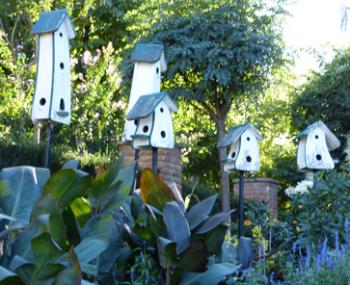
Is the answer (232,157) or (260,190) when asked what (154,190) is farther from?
(260,190)

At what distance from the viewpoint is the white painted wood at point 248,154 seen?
704 centimetres

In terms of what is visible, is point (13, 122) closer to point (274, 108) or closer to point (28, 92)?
point (28, 92)

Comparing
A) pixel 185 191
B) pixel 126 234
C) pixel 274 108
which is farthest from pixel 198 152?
pixel 126 234

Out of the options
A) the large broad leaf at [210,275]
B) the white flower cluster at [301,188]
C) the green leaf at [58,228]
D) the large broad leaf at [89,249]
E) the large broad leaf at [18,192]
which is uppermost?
the white flower cluster at [301,188]

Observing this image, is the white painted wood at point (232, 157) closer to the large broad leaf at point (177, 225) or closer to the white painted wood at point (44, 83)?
the white painted wood at point (44, 83)

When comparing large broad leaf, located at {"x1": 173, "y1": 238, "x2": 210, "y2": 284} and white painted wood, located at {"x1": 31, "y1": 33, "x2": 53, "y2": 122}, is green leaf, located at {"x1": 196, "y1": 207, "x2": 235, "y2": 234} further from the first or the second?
white painted wood, located at {"x1": 31, "y1": 33, "x2": 53, "y2": 122}

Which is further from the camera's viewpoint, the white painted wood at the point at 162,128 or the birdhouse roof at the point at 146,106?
the white painted wood at the point at 162,128

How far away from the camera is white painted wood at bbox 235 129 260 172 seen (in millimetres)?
7035

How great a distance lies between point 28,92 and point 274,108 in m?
5.61

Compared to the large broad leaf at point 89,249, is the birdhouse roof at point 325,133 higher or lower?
higher

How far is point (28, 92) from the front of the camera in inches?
525

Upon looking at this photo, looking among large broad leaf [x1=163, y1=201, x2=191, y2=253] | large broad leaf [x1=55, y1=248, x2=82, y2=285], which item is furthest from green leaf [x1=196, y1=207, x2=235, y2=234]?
large broad leaf [x1=55, y1=248, x2=82, y2=285]

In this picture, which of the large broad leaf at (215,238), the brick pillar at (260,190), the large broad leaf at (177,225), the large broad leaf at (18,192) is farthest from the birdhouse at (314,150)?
Result: the large broad leaf at (18,192)

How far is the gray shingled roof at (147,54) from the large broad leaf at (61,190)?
4282 mm
